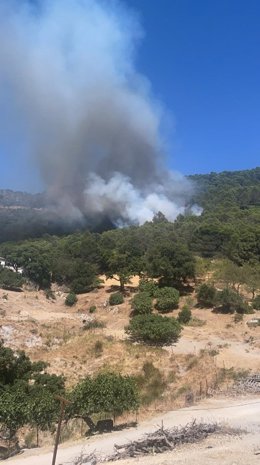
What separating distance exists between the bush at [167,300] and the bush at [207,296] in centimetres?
233

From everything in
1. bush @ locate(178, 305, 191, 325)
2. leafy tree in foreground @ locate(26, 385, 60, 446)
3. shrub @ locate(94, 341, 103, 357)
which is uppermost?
bush @ locate(178, 305, 191, 325)

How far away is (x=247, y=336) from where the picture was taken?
123ft

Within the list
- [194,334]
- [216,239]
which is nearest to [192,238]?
[216,239]

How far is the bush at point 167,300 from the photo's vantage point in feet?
150

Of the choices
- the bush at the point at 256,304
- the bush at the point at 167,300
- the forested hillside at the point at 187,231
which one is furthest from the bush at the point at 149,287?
the bush at the point at 256,304

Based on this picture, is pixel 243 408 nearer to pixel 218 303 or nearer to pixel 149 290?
pixel 218 303

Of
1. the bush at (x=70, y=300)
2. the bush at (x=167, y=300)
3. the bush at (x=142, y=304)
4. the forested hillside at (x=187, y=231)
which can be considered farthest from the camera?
the forested hillside at (x=187, y=231)

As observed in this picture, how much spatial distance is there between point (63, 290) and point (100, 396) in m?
43.9

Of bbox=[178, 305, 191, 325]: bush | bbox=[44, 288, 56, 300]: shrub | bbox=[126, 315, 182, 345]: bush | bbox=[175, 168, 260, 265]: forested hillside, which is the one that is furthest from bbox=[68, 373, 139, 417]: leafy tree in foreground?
bbox=[175, 168, 260, 265]: forested hillside

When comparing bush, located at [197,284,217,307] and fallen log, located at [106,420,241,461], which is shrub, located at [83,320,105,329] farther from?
fallen log, located at [106,420,241,461]

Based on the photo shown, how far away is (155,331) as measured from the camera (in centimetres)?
3650

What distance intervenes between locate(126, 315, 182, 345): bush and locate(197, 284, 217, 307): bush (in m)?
8.36

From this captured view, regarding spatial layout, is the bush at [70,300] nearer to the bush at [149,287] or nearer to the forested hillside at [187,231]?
the forested hillside at [187,231]

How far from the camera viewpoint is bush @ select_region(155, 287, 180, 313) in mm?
45606
